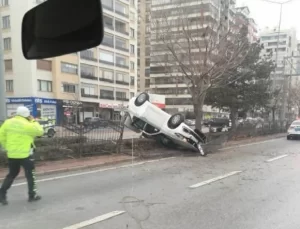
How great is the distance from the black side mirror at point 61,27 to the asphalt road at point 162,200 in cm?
386

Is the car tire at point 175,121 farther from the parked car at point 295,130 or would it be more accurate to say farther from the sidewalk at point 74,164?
the parked car at point 295,130

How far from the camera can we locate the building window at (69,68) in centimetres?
4794

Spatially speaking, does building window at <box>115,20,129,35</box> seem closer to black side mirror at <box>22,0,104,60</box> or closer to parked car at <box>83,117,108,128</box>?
parked car at <box>83,117,108,128</box>

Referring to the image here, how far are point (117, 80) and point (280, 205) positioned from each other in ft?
178

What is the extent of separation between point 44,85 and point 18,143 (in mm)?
40556

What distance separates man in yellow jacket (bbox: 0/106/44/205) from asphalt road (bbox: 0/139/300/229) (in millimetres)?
346

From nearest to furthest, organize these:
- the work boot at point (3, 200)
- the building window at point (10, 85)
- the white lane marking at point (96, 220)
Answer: the white lane marking at point (96, 220)
the work boot at point (3, 200)
the building window at point (10, 85)

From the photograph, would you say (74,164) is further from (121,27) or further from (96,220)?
(121,27)

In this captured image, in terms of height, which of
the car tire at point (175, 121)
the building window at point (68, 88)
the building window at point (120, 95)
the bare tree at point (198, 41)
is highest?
the bare tree at point (198, 41)

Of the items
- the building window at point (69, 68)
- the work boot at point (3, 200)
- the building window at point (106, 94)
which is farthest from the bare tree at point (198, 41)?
the building window at point (106, 94)

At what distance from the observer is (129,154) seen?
13367 mm

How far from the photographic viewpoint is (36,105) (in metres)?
43.0

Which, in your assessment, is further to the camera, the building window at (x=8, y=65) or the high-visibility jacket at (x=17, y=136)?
the building window at (x=8, y=65)

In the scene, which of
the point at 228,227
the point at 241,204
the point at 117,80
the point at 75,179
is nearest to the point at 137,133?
the point at 75,179
